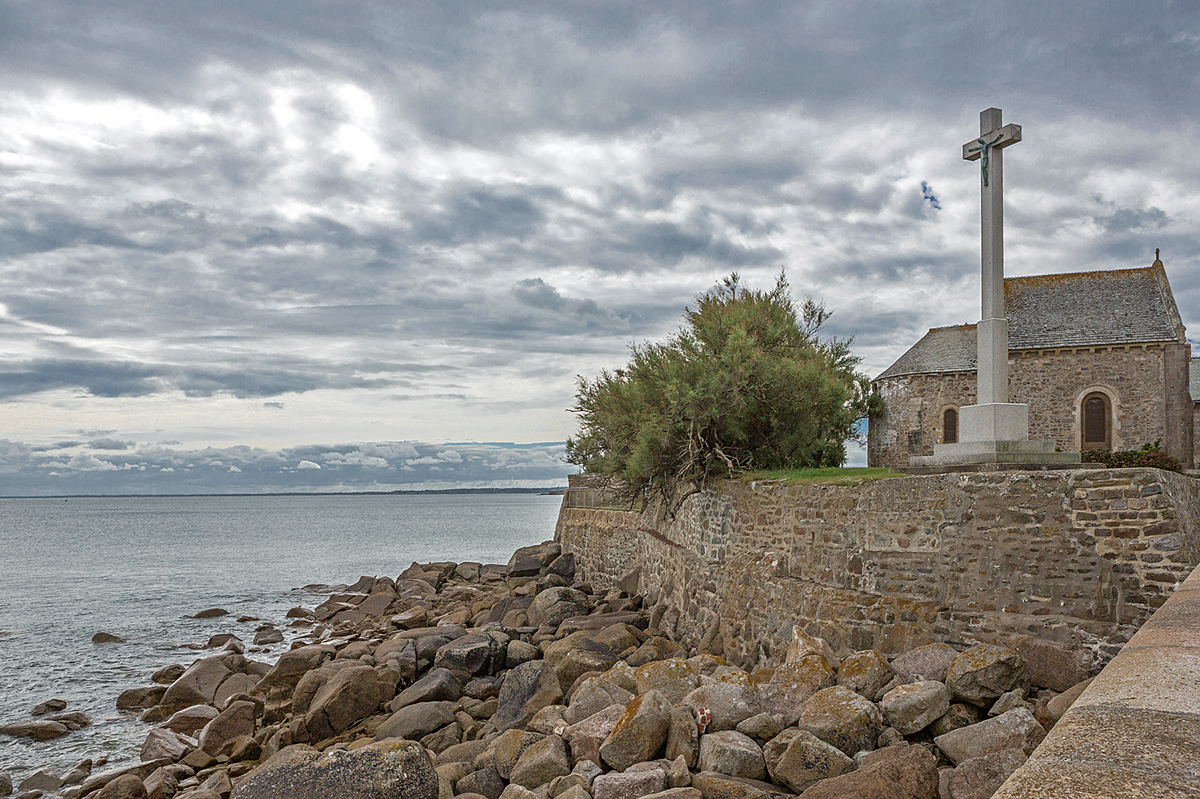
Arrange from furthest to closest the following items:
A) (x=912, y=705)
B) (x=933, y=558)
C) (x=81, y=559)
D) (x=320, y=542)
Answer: (x=320, y=542), (x=81, y=559), (x=933, y=558), (x=912, y=705)

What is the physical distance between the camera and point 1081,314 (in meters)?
25.6

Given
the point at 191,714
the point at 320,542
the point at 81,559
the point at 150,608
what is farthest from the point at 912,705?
the point at 320,542

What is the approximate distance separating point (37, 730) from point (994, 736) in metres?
15.8

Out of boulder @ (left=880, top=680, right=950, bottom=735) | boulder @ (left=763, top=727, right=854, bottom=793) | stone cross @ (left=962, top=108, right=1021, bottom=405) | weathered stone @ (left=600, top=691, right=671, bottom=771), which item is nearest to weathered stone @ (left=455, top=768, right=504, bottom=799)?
weathered stone @ (left=600, top=691, right=671, bottom=771)

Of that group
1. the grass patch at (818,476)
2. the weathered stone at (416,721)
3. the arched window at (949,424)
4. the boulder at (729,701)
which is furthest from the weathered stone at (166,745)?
the arched window at (949,424)

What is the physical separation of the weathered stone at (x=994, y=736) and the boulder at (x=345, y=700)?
8904 mm

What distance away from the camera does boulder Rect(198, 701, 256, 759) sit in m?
12.1

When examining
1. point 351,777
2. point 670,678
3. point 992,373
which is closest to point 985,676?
point 670,678

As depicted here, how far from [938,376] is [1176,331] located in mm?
6920

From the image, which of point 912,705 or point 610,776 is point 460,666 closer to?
point 610,776

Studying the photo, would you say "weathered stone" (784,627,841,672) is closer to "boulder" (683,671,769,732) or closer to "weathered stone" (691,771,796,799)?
"boulder" (683,671,769,732)

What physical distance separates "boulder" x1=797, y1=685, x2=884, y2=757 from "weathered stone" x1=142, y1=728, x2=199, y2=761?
1034 centimetres

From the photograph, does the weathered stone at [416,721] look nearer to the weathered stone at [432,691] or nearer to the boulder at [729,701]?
the weathered stone at [432,691]

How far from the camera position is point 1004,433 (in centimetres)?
993
